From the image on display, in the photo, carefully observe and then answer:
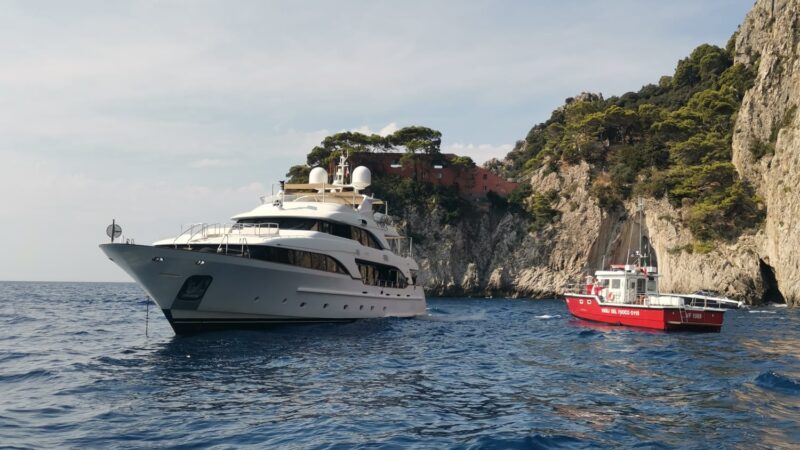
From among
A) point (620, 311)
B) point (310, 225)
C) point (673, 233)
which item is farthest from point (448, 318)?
point (673, 233)

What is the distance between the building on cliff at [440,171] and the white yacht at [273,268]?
50.4 metres

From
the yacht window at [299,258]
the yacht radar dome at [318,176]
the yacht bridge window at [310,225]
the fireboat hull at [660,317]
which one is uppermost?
the yacht radar dome at [318,176]

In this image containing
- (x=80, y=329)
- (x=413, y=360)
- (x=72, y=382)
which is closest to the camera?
(x=72, y=382)

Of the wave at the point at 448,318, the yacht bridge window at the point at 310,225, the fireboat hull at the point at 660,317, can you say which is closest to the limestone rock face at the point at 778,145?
the fireboat hull at the point at 660,317

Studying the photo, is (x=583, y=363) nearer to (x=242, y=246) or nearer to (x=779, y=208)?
(x=242, y=246)

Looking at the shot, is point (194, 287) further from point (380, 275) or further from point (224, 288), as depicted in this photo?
point (380, 275)

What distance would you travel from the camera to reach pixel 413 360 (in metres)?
18.4

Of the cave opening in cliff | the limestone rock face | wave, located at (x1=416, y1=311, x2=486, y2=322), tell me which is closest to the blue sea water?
wave, located at (x1=416, y1=311, x2=486, y2=322)

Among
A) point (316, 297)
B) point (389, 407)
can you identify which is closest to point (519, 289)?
point (316, 297)

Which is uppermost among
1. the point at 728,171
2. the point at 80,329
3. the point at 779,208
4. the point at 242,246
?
the point at 728,171

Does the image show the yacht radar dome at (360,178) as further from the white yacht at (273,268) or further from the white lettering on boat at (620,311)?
the white lettering on boat at (620,311)

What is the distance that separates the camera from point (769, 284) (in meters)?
62.0

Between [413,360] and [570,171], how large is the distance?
6737 cm

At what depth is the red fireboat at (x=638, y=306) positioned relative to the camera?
27828 millimetres
